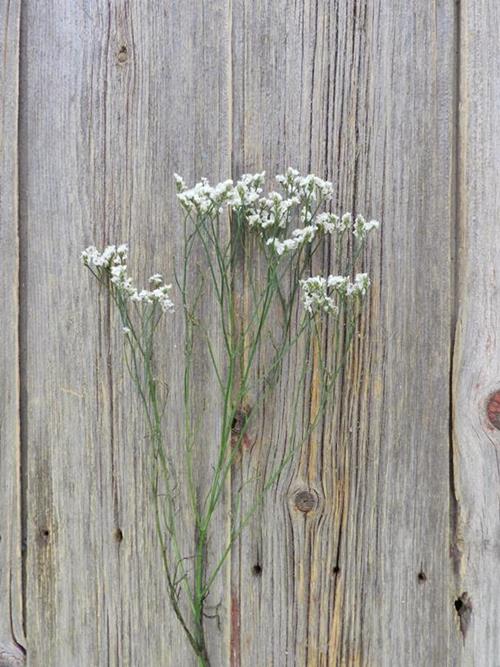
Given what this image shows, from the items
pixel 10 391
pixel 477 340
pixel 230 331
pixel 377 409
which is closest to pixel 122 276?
pixel 230 331

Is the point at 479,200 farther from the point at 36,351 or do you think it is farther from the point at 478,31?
the point at 36,351

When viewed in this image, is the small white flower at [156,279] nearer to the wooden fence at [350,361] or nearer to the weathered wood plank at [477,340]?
the wooden fence at [350,361]

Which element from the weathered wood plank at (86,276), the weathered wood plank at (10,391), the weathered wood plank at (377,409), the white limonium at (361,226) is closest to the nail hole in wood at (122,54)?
the weathered wood plank at (86,276)

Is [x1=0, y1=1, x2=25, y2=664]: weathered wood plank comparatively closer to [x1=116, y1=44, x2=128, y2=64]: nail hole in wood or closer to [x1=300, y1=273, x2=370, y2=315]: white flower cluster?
[x1=116, y1=44, x2=128, y2=64]: nail hole in wood

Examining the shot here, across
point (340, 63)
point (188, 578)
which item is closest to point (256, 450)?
point (188, 578)

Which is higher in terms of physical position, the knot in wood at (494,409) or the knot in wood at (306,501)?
the knot in wood at (494,409)

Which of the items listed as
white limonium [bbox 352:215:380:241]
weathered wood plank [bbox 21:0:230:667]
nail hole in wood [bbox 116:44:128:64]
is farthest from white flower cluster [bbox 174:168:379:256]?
nail hole in wood [bbox 116:44:128:64]

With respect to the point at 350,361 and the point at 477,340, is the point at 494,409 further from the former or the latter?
the point at 350,361
